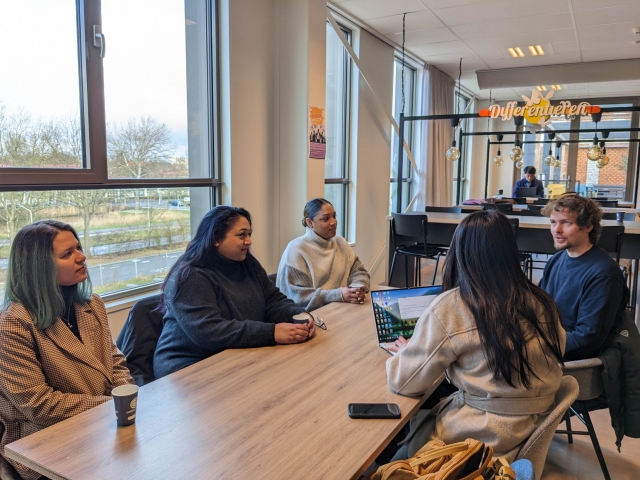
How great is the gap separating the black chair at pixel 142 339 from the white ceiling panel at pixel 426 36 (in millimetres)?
4529

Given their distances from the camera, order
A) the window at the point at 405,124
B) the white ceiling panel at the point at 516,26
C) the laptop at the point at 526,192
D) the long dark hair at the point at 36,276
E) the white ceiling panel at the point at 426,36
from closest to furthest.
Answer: the long dark hair at the point at 36,276 → the white ceiling panel at the point at 516,26 → the white ceiling panel at the point at 426,36 → the window at the point at 405,124 → the laptop at the point at 526,192

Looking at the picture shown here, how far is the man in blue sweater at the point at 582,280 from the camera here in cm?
180

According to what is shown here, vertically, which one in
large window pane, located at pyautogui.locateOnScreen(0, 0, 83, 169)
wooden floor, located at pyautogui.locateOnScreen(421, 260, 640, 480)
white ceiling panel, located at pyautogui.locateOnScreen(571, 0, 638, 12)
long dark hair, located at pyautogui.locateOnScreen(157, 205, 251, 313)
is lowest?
wooden floor, located at pyautogui.locateOnScreen(421, 260, 640, 480)

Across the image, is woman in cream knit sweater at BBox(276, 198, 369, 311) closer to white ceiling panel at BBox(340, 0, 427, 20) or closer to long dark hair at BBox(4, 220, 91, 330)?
long dark hair at BBox(4, 220, 91, 330)

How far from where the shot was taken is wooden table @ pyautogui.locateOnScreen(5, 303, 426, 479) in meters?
1.04


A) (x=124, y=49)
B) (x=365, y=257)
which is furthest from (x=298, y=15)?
(x=365, y=257)

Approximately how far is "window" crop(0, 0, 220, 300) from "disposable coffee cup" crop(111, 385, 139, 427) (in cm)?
163

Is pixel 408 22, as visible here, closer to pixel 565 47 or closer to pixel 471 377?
pixel 565 47

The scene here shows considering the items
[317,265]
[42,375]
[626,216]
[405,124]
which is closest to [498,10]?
[405,124]

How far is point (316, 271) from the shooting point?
8.59 feet

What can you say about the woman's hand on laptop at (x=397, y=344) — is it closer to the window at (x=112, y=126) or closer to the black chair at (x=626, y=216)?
the window at (x=112, y=126)

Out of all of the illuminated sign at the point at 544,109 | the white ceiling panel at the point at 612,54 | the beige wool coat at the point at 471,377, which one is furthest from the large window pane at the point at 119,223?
the white ceiling panel at the point at 612,54

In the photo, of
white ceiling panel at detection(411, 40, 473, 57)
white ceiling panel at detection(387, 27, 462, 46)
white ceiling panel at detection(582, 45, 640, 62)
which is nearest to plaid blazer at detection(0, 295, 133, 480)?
white ceiling panel at detection(387, 27, 462, 46)

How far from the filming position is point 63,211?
2.65 meters
